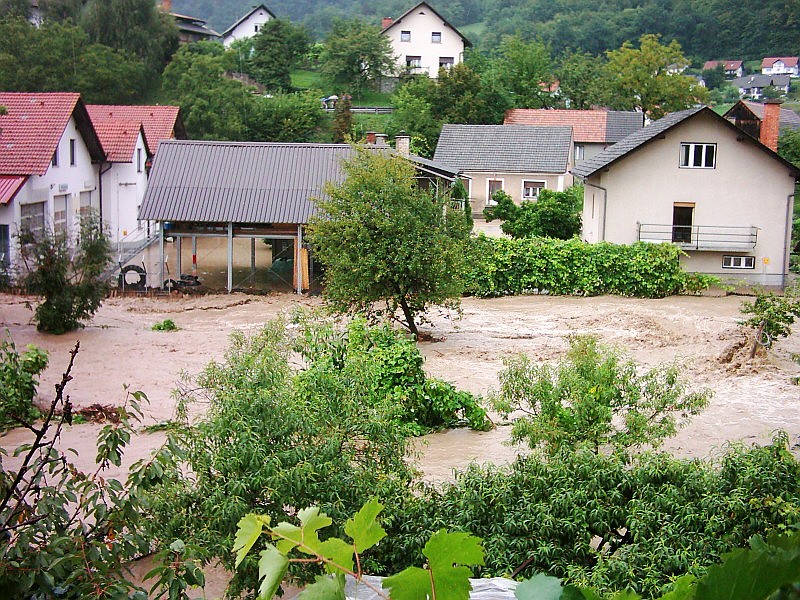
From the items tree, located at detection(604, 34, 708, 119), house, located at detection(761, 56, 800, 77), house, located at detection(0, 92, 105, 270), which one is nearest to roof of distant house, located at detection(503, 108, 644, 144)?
tree, located at detection(604, 34, 708, 119)

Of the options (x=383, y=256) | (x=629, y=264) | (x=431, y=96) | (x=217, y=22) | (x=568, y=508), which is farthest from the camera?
(x=217, y=22)

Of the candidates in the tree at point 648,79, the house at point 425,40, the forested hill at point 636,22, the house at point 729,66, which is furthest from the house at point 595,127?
the house at point 729,66

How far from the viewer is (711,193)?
34.8 m

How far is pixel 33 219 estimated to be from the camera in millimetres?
32500

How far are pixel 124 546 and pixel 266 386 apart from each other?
11.4 ft

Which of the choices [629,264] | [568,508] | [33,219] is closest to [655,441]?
[568,508]

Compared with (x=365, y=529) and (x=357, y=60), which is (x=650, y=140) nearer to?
(x=365, y=529)

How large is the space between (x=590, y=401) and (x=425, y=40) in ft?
228

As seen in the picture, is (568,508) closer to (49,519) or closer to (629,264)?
(49,519)

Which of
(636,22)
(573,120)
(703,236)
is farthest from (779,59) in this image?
(703,236)

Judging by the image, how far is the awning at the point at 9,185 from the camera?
99.5 ft

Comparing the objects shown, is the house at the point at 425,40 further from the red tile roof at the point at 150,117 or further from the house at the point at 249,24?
the red tile roof at the point at 150,117

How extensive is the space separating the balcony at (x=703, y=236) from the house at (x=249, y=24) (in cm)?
6249

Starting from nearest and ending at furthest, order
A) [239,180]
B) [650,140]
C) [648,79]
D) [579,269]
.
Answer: [579,269] → [239,180] → [650,140] → [648,79]
